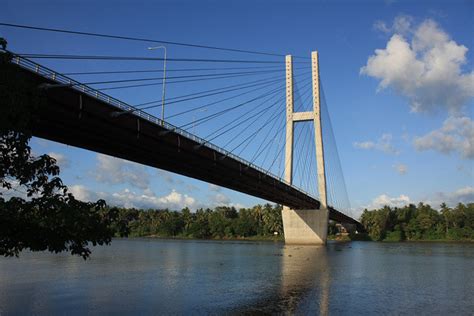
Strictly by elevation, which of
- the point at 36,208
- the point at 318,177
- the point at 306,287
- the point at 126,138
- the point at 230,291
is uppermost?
the point at 318,177

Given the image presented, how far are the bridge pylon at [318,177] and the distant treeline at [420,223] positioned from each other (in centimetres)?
6527

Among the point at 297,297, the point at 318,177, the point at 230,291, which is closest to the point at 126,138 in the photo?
the point at 230,291

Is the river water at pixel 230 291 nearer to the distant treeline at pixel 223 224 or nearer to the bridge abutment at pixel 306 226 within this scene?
the bridge abutment at pixel 306 226

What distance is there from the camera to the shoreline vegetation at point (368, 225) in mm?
144000

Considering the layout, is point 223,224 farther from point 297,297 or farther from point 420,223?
point 297,297

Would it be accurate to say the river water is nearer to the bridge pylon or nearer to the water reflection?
the water reflection

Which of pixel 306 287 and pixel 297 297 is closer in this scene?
pixel 297 297

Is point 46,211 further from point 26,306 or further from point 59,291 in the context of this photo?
point 59,291

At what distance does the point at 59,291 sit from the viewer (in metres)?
27.5

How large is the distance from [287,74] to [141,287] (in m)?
64.1

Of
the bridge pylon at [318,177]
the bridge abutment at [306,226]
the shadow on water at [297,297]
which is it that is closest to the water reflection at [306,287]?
the shadow on water at [297,297]

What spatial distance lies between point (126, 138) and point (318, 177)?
2284 inches

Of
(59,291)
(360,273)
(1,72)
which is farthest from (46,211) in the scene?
(360,273)

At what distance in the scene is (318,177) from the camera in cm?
8956
